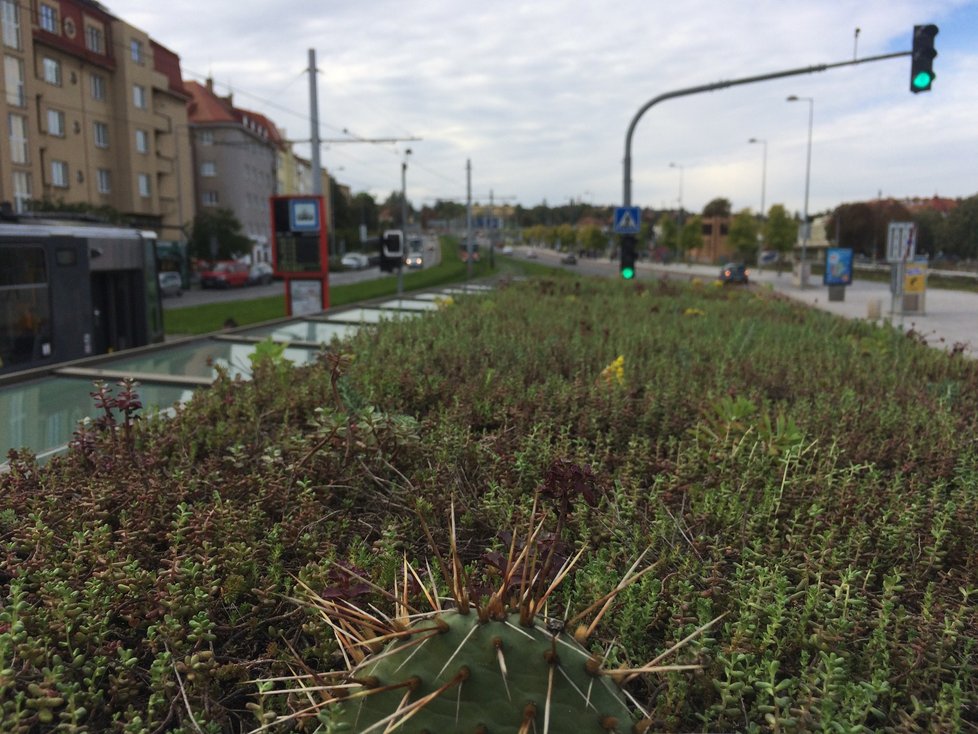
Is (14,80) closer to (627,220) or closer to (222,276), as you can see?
(222,276)

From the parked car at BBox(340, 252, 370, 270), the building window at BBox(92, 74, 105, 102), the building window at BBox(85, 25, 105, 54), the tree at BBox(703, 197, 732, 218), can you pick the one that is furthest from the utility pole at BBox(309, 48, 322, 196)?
the tree at BBox(703, 197, 732, 218)

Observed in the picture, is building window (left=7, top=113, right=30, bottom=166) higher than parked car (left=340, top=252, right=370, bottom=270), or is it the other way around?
building window (left=7, top=113, right=30, bottom=166)

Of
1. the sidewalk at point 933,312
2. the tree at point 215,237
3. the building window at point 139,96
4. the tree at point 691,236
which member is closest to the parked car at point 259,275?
the tree at point 215,237

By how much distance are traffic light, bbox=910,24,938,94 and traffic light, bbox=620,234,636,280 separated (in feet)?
20.7

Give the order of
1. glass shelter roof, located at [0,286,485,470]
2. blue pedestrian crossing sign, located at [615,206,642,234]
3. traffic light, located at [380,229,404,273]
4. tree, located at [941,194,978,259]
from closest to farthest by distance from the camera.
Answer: glass shelter roof, located at [0,286,485,470] → blue pedestrian crossing sign, located at [615,206,642,234] → traffic light, located at [380,229,404,273] → tree, located at [941,194,978,259]

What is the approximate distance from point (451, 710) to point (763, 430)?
3.03 m

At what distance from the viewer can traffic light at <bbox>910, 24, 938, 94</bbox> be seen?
14.0 metres

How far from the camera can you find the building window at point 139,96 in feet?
160

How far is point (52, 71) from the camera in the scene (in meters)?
41.6

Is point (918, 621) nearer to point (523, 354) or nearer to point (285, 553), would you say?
point (285, 553)

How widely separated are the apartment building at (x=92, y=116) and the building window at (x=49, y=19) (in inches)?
2.1

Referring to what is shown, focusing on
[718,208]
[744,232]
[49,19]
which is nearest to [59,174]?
[49,19]

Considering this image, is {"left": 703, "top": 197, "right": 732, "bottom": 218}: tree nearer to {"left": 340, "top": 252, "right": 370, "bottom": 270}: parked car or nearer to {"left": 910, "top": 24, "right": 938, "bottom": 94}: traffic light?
{"left": 340, "top": 252, "right": 370, "bottom": 270}: parked car

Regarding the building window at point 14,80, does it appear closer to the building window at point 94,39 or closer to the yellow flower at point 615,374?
the building window at point 94,39
